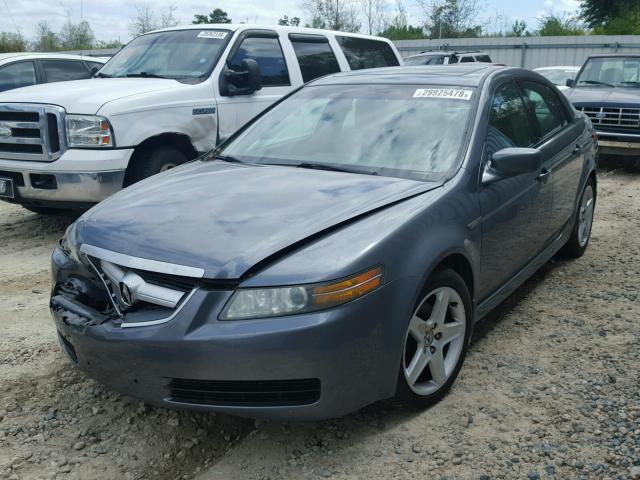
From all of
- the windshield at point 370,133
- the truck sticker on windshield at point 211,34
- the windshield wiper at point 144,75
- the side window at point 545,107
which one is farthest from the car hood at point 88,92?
the side window at point 545,107

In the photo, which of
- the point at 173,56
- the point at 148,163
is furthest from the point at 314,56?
the point at 148,163

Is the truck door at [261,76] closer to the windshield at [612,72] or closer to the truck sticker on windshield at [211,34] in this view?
the truck sticker on windshield at [211,34]

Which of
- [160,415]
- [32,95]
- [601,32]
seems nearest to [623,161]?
[32,95]

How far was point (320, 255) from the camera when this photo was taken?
2.56 meters

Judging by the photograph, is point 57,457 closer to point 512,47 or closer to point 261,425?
point 261,425

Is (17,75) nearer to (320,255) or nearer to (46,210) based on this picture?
(46,210)

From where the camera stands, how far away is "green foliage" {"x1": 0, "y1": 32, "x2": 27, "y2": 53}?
27156 mm

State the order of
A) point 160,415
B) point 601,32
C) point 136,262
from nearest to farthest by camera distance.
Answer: point 136,262, point 160,415, point 601,32

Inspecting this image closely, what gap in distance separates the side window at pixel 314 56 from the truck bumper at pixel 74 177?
2545mm

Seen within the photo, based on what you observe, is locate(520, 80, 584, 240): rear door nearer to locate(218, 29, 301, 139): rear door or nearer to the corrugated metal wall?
locate(218, 29, 301, 139): rear door

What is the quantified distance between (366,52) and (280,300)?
247 inches

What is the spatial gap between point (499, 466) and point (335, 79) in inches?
107

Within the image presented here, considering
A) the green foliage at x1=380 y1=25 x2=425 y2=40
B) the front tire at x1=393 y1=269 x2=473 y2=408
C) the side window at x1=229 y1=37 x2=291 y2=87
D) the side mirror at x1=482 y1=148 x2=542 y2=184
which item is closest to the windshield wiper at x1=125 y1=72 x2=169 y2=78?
the side window at x1=229 y1=37 x2=291 y2=87

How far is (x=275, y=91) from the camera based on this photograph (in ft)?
22.8
